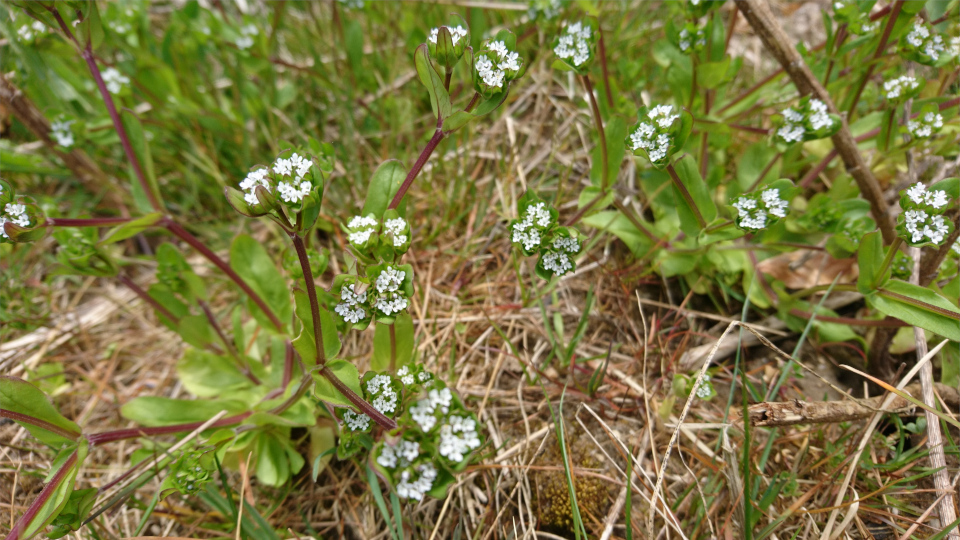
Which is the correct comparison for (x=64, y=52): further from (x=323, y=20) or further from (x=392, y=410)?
(x=392, y=410)

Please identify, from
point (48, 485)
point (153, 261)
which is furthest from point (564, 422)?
point (153, 261)

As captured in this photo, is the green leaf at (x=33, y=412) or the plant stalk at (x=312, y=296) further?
the green leaf at (x=33, y=412)

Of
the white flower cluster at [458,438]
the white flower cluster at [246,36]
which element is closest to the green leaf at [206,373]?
the white flower cluster at [458,438]

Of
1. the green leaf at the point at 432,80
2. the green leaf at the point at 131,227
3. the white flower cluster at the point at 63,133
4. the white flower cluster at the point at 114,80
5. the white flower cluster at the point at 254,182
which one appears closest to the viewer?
the white flower cluster at the point at 254,182

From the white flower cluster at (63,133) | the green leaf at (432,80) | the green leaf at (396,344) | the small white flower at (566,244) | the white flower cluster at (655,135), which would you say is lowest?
the green leaf at (396,344)

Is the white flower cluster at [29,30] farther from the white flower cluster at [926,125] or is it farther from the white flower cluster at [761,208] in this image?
the white flower cluster at [926,125]

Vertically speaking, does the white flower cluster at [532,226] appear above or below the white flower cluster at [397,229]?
above

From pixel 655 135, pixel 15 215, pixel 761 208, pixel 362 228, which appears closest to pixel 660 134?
pixel 655 135
